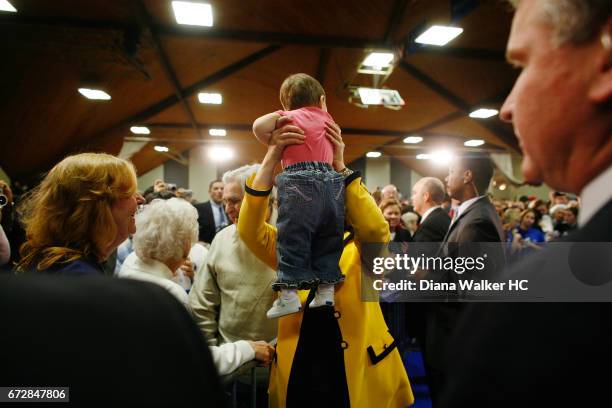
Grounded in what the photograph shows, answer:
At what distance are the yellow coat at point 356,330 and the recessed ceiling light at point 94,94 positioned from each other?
718 cm

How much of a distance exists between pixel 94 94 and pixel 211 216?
4.65m

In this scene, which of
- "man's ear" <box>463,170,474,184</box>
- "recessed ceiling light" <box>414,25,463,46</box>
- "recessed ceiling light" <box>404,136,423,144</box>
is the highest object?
"recessed ceiling light" <box>404,136,423,144</box>

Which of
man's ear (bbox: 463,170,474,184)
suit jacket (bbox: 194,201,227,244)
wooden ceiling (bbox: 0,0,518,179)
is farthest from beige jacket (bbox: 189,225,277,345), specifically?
wooden ceiling (bbox: 0,0,518,179)

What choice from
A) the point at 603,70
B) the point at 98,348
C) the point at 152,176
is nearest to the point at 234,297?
the point at 98,348

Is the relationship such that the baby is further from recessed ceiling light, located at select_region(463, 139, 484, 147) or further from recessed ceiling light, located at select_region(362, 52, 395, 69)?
recessed ceiling light, located at select_region(463, 139, 484, 147)

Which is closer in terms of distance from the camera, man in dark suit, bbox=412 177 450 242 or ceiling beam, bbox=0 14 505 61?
man in dark suit, bbox=412 177 450 242

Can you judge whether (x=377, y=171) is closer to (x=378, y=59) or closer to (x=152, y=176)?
(x=152, y=176)

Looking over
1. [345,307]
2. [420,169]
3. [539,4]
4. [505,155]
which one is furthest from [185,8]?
[420,169]

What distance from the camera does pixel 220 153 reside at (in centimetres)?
1438

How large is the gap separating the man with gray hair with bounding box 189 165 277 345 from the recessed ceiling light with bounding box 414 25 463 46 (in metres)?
4.61

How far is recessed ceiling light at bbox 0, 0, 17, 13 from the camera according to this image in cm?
491

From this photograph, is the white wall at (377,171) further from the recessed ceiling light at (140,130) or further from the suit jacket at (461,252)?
the suit jacket at (461,252)

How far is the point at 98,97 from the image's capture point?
7645 millimetres

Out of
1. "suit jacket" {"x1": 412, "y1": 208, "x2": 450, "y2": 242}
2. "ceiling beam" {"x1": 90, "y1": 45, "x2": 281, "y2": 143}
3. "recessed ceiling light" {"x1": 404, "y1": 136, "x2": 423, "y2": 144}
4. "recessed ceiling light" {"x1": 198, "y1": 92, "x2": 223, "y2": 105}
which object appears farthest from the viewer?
"recessed ceiling light" {"x1": 404, "y1": 136, "x2": 423, "y2": 144}
